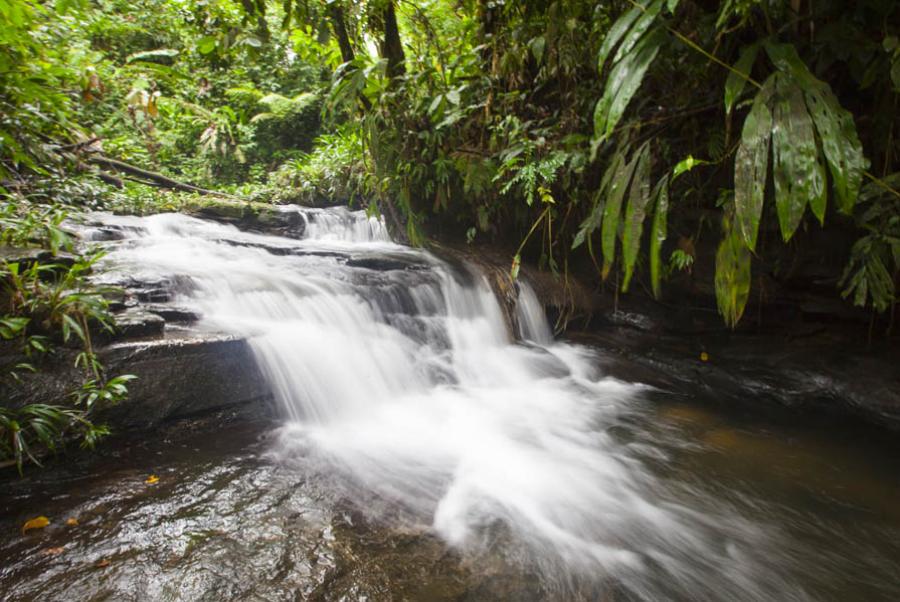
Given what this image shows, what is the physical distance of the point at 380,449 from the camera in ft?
9.29

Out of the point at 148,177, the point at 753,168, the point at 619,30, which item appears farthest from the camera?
the point at 148,177

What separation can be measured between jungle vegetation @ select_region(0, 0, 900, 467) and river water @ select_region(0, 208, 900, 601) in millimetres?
687

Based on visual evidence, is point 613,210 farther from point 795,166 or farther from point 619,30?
point 619,30

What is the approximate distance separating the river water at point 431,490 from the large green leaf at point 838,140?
1.62 meters

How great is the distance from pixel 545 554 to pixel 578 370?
2504mm

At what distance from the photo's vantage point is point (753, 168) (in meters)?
1.95

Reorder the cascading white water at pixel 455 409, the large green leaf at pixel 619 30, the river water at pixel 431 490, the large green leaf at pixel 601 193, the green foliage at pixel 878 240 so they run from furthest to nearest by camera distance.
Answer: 1. the large green leaf at pixel 601 193
2. the green foliage at pixel 878 240
3. the large green leaf at pixel 619 30
4. the cascading white water at pixel 455 409
5. the river water at pixel 431 490

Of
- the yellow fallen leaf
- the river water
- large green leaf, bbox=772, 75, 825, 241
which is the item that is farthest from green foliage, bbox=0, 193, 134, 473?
large green leaf, bbox=772, 75, 825, 241

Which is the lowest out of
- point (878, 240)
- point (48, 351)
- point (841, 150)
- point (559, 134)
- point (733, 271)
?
point (48, 351)

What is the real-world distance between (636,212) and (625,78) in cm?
67

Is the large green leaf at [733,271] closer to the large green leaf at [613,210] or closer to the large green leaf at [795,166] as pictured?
the large green leaf at [795,166]

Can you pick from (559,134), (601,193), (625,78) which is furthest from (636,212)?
(559,134)

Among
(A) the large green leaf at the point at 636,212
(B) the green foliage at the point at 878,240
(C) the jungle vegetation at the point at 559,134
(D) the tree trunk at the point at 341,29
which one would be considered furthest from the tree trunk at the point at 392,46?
(B) the green foliage at the point at 878,240

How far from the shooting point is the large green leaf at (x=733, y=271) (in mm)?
2256
